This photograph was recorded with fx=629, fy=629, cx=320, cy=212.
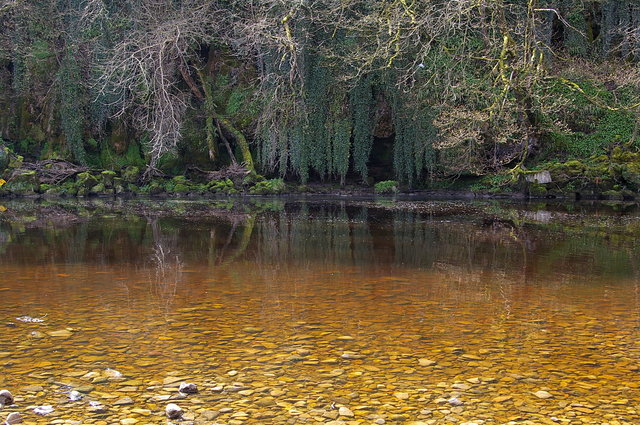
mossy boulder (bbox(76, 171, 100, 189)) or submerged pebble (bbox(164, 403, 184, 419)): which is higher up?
mossy boulder (bbox(76, 171, 100, 189))

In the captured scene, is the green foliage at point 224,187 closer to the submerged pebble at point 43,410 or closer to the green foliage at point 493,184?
the green foliage at point 493,184

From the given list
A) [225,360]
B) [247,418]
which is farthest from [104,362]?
[247,418]

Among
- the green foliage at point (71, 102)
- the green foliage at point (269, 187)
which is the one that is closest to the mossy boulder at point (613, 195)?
the green foliage at point (269, 187)

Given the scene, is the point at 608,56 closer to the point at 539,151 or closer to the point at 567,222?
the point at 539,151

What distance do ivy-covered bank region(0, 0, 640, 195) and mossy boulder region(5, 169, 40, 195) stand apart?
0.17 feet

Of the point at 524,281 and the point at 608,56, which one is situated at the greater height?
the point at 608,56

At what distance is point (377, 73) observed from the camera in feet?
74.4

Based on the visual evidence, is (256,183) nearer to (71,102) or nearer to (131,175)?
(131,175)

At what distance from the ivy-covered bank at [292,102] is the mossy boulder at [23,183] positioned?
2.1 inches

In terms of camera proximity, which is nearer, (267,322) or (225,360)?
(225,360)

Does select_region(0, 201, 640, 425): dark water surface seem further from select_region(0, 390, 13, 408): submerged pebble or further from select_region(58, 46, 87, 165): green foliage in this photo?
select_region(58, 46, 87, 165): green foliage

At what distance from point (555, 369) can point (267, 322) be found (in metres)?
2.41

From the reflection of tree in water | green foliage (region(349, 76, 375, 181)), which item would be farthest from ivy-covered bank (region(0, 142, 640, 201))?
the reflection of tree in water

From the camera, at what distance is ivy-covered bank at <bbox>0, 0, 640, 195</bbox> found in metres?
20.4
